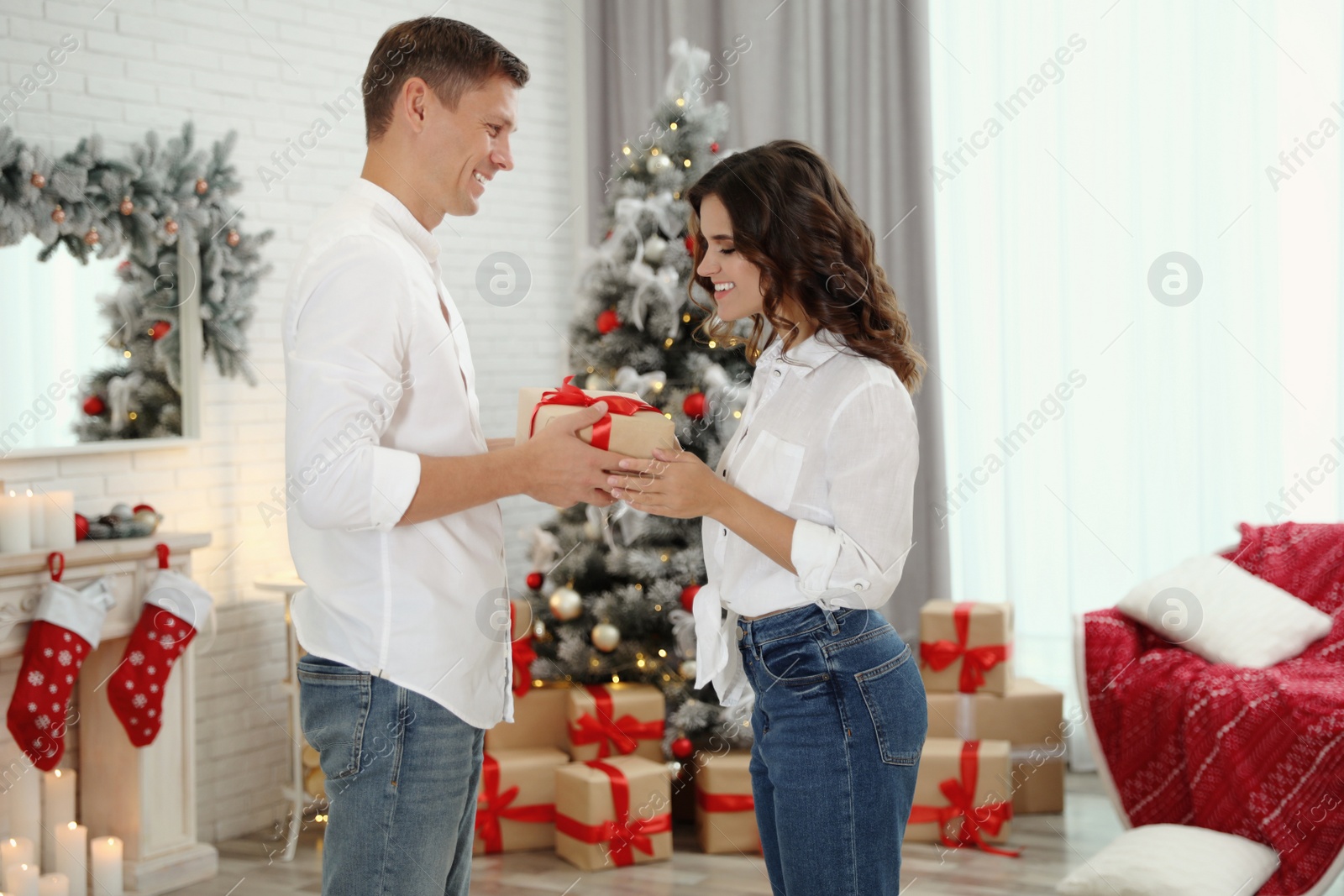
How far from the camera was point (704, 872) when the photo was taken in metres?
3.21

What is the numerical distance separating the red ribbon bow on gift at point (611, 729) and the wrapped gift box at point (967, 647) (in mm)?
880

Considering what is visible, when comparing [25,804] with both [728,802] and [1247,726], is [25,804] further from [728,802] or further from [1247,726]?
[1247,726]

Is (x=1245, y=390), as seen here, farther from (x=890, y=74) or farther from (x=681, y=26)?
(x=681, y=26)

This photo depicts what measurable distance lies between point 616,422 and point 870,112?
10.2 feet

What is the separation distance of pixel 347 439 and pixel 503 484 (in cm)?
19

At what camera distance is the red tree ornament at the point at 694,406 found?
3295 millimetres

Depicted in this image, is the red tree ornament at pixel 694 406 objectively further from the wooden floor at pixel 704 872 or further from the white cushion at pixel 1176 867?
the white cushion at pixel 1176 867

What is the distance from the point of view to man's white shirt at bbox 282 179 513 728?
1271 millimetres

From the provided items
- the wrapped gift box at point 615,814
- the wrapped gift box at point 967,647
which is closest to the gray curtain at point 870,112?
the wrapped gift box at point 967,647

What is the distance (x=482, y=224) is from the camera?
179 inches

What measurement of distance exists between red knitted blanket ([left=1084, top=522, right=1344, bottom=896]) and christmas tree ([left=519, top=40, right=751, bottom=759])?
105 centimetres

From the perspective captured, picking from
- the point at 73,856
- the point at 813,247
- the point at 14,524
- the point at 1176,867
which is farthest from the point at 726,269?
the point at 73,856

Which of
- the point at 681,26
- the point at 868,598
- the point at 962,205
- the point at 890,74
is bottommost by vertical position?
the point at 868,598

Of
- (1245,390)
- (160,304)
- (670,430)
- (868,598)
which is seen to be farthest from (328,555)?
(1245,390)
